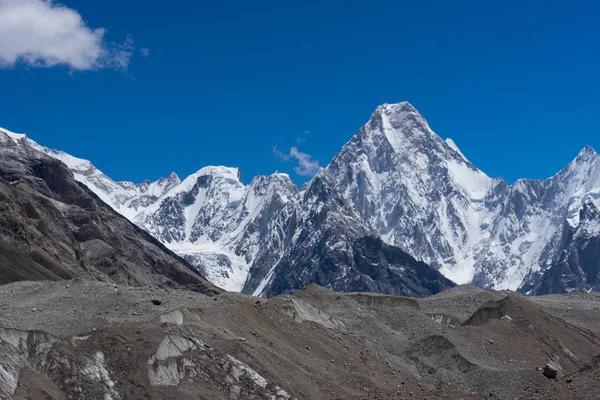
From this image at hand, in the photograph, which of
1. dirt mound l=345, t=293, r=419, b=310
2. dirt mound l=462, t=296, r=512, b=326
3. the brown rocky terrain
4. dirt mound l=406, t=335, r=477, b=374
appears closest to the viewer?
the brown rocky terrain

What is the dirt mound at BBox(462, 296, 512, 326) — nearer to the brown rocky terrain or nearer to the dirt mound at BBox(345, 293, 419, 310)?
the brown rocky terrain

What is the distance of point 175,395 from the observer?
170 feet

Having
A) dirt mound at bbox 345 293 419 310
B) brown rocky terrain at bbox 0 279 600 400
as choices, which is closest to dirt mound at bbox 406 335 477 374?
brown rocky terrain at bbox 0 279 600 400

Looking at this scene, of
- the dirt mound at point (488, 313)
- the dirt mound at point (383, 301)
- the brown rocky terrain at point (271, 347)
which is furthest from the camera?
the dirt mound at point (383, 301)

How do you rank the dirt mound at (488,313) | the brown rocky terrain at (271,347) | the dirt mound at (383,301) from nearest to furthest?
the brown rocky terrain at (271,347) < the dirt mound at (488,313) < the dirt mound at (383,301)

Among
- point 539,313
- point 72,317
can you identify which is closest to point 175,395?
point 72,317

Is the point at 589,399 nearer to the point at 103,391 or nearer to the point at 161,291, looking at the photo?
the point at 103,391

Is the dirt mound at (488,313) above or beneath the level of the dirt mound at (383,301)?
beneath

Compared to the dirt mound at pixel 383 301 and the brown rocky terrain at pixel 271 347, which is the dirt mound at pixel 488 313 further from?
the dirt mound at pixel 383 301

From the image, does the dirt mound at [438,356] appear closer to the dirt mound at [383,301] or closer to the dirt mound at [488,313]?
the dirt mound at [488,313]

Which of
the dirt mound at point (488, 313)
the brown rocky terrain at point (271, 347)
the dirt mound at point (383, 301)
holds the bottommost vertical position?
the brown rocky terrain at point (271, 347)

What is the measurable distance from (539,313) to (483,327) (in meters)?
7.65

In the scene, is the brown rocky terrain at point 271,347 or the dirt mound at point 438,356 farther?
the dirt mound at point 438,356

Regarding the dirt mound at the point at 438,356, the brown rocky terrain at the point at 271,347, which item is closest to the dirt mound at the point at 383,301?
the brown rocky terrain at the point at 271,347
